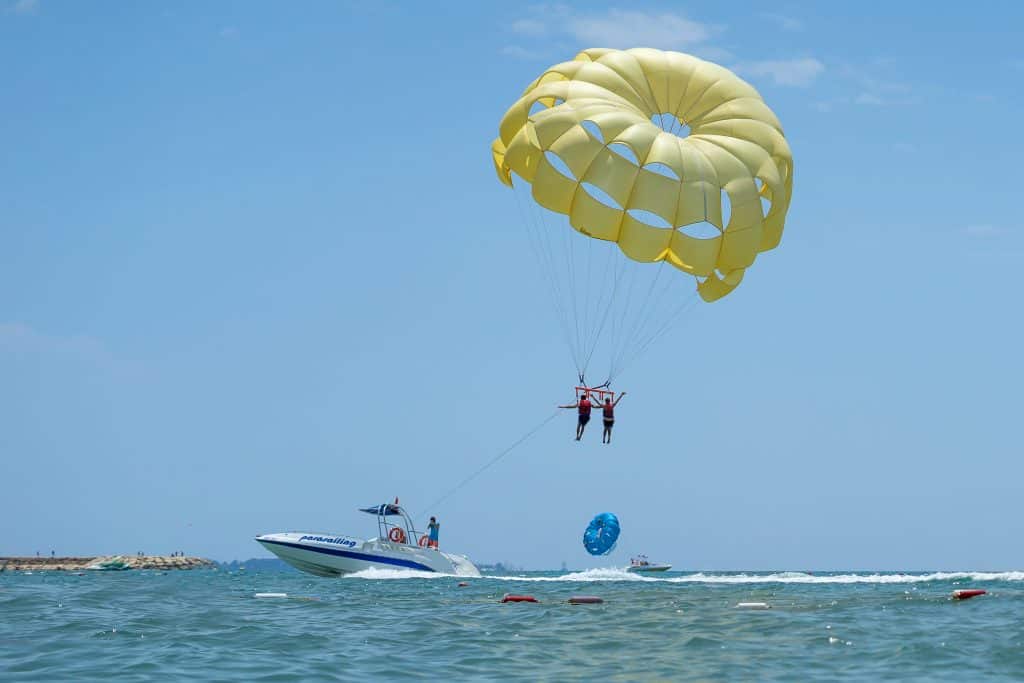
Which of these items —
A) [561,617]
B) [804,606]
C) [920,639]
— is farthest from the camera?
[804,606]

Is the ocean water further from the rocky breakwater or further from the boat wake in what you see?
the rocky breakwater

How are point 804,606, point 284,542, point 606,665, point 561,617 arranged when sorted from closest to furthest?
point 606,665 → point 561,617 → point 804,606 → point 284,542

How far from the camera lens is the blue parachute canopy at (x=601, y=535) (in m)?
41.2

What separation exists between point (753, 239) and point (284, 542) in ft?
70.5

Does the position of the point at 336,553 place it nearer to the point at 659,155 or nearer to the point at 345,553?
the point at 345,553

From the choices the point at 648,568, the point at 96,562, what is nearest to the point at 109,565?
the point at 96,562

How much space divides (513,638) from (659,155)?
9.74m

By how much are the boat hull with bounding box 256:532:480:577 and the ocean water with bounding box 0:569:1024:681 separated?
12876mm

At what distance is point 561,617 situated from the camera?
20.5 m

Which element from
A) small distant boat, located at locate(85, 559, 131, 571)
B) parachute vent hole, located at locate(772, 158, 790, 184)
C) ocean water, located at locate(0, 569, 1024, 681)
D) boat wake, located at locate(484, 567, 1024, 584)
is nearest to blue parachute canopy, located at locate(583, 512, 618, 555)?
boat wake, located at locate(484, 567, 1024, 584)

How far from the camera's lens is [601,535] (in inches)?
1633

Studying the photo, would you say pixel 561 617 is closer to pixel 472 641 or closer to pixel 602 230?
pixel 472 641

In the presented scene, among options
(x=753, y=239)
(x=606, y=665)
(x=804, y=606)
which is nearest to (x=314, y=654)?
(x=606, y=665)

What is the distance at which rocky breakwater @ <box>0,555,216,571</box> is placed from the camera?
279 feet
